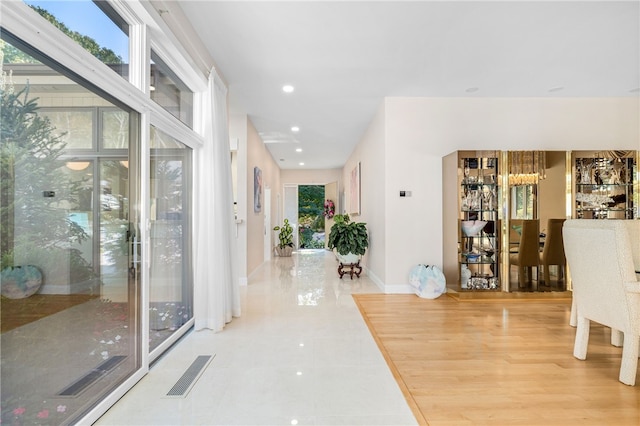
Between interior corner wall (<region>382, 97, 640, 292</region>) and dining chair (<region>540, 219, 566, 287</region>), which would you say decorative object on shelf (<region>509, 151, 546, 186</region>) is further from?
dining chair (<region>540, 219, 566, 287</region>)

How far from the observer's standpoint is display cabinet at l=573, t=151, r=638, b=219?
4.17 m

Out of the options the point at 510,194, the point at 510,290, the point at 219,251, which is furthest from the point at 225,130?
the point at 510,290

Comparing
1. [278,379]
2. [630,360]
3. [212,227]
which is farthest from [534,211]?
[212,227]

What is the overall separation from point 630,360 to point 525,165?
2856 millimetres

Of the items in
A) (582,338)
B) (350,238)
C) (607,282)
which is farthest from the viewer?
(350,238)

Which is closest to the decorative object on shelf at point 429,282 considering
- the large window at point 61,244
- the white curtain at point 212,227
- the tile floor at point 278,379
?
the tile floor at point 278,379

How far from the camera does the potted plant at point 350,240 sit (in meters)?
5.35

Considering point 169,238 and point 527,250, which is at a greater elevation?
point 169,238

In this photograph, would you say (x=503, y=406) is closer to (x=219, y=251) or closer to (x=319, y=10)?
(x=219, y=251)

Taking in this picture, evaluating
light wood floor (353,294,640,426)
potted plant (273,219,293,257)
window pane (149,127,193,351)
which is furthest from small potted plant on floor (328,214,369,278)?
potted plant (273,219,293,257)

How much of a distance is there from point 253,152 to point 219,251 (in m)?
3.15

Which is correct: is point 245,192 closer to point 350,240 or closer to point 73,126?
point 350,240

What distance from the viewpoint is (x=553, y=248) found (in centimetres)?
418

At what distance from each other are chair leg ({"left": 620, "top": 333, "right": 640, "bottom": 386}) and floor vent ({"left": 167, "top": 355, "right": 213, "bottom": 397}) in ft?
9.45
